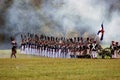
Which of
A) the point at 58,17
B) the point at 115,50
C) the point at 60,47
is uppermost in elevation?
the point at 58,17

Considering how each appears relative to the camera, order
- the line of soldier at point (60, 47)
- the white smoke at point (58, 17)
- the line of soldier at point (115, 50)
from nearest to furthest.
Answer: the line of soldier at point (115, 50), the line of soldier at point (60, 47), the white smoke at point (58, 17)

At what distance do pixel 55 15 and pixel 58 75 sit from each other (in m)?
28.9

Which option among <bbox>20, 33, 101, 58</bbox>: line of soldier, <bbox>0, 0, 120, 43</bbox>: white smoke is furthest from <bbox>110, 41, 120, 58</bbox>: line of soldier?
<bbox>0, 0, 120, 43</bbox>: white smoke

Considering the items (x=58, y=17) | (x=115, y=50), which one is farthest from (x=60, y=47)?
(x=58, y=17)

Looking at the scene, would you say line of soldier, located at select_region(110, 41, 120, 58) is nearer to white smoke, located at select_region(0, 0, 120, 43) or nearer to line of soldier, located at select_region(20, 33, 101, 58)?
line of soldier, located at select_region(20, 33, 101, 58)

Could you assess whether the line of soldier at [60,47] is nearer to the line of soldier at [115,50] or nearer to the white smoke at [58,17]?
the line of soldier at [115,50]

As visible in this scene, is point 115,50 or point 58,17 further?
point 58,17

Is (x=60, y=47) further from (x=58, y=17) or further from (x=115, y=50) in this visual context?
(x=58, y=17)

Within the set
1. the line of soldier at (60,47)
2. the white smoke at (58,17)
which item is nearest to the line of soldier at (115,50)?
the line of soldier at (60,47)

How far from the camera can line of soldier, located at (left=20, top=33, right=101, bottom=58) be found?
3209cm

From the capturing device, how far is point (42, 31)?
48.3 m

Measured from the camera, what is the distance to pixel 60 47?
113 feet

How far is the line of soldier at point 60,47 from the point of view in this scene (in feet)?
105

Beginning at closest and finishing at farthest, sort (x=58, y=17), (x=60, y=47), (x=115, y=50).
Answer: (x=115, y=50) < (x=60, y=47) < (x=58, y=17)
